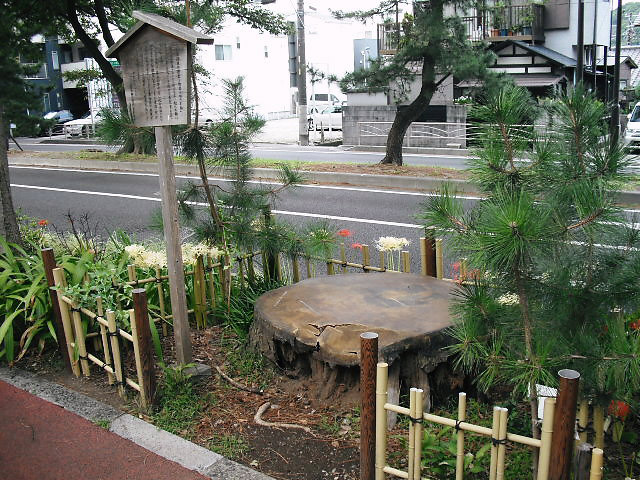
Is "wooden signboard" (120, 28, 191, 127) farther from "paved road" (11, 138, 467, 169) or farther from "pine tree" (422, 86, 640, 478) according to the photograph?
"paved road" (11, 138, 467, 169)

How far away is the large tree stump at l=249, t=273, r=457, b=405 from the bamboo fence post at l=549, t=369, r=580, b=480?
1.43m

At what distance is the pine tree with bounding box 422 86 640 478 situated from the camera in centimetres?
284

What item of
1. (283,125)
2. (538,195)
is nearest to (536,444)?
(538,195)

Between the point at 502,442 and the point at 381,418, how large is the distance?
0.62 meters

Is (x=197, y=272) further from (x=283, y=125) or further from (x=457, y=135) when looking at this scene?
(x=283, y=125)

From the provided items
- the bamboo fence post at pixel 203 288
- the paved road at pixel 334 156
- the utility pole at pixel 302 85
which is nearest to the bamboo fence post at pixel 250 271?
the bamboo fence post at pixel 203 288

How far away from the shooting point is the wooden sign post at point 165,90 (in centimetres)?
439

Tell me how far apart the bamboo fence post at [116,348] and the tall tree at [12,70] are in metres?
2.88

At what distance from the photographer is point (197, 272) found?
5.52 m

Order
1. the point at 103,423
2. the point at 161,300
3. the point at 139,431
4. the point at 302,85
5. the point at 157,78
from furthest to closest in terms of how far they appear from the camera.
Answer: the point at 302,85 → the point at 161,300 → the point at 157,78 → the point at 103,423 → the point at 139,431

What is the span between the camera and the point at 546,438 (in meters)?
2.83

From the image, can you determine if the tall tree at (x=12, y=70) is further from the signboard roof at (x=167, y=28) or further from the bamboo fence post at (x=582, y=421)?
the bamboo fence post at (x=582, y=421)

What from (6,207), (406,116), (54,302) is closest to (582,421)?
(54,302)

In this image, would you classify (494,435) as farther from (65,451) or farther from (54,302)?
(54,302)
